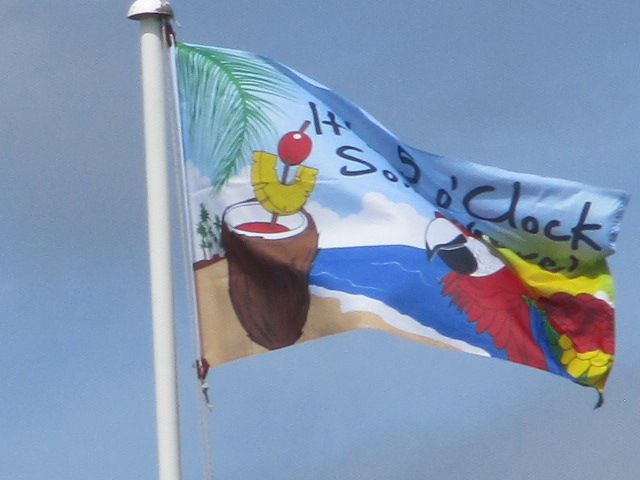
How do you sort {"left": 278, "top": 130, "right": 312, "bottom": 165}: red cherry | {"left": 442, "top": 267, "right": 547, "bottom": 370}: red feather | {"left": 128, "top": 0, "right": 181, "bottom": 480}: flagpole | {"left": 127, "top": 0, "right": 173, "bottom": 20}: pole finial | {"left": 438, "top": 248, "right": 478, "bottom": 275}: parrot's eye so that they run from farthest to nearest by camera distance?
{"left": 438, "top": 248, "right": 478, "bottom": 275}: parrot's eye → {"left": 442, "top": 267, "right": 547, "bottom": 370}: red feather → {"left": 278, "top": 130, "right": 312, "bottom": 165}: red cherry → {"left": 127, "top": 0, "right": 173, "bottom": 20}: pole finial → {"left": 128, "top": 0, "right": 181, "bottom": 480}: flagpole

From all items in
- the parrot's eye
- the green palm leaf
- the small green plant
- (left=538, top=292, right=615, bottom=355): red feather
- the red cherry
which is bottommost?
(left=538, top=292, right=615, bottom=355): red feather

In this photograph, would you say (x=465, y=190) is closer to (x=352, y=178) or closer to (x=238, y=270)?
(x=352, y=178)

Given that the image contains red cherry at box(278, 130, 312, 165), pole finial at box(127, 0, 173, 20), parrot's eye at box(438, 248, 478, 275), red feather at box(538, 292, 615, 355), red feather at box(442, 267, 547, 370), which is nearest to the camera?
pole finial at box(127, 0, 173, 20)

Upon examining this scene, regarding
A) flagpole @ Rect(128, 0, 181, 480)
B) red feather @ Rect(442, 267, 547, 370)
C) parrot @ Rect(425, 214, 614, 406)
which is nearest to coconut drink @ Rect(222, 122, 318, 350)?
flagpole @ Rect(128, 0, 181, 480)

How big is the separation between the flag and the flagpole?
0.82 metres

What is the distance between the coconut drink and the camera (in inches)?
583

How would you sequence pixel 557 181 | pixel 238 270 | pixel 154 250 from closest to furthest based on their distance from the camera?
pixel 154 250
pixel 238 270
pixel 557 181

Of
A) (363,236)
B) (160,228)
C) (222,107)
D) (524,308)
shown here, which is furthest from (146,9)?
(524,308)

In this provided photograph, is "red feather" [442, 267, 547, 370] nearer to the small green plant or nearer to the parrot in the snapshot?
the parrot

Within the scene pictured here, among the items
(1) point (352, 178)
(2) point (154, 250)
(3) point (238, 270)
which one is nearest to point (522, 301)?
(1) point (352, 178)

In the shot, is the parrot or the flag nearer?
the flag

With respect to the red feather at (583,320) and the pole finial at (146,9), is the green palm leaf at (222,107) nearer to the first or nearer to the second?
the pole finial at (146,9)

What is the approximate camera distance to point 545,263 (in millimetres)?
16328

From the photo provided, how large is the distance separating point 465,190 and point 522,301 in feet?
4.81
